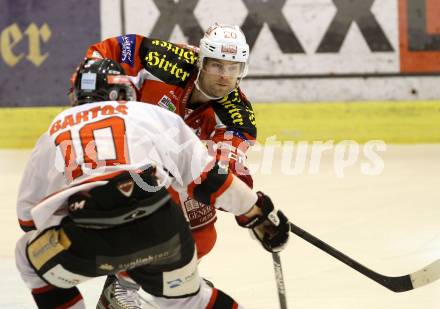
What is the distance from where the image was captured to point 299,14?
7.06m

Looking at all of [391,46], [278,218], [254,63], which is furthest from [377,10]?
[278,218]

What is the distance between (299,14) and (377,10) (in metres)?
0.58

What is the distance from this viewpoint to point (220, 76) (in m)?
3.56

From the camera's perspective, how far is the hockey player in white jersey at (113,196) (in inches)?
88.8

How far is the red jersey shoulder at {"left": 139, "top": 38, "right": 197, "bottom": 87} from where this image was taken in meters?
3.74

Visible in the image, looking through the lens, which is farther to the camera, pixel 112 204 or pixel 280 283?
pixel 280 283

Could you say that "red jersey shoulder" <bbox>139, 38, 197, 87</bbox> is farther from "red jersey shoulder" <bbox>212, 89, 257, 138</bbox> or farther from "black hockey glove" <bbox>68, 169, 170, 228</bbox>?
"black hockey glove" <bbox>68, 169, 170, 228</bbox>

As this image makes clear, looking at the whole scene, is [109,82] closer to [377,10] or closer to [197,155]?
[197,155]

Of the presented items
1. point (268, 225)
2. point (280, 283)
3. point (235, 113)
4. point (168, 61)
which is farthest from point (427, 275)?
point (168, 61)

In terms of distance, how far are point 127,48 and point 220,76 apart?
48 cm

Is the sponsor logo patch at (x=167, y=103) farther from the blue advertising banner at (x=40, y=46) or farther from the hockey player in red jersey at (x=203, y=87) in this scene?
the blue advertising banner at (x=40, y=46)

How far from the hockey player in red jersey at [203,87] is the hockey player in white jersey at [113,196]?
1050mm

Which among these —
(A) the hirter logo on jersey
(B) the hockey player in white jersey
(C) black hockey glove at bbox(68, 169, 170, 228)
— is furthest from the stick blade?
(A) the hirter logo on jersey

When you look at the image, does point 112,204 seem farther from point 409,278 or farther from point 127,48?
point 127,48
